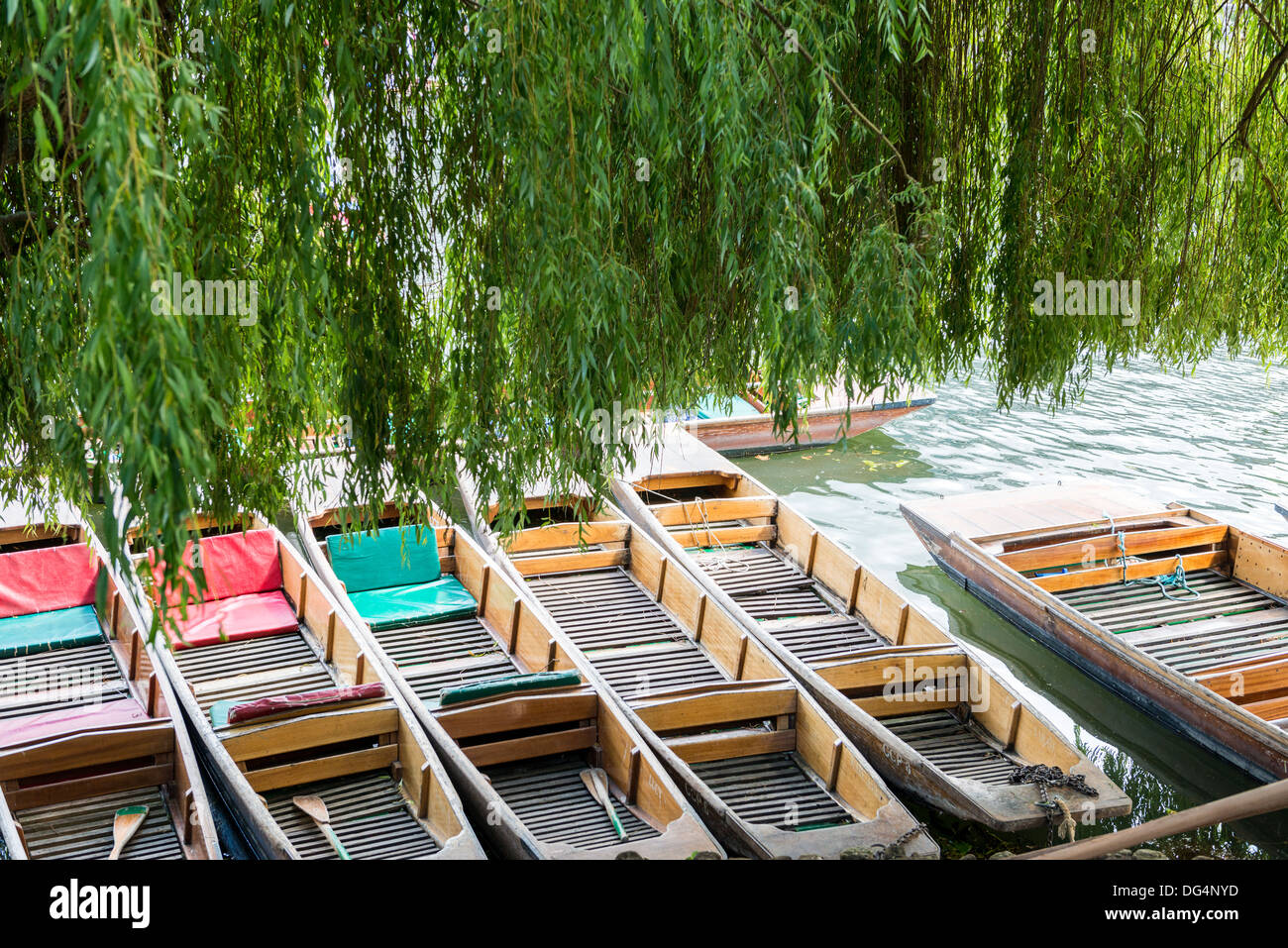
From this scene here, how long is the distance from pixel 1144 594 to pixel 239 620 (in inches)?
243

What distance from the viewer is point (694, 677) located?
6715 millimetres

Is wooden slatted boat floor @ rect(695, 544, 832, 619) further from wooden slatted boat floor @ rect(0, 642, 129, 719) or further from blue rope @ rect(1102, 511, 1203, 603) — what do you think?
wooden slatted boat floor @ rect(0, 642, 129, 719)

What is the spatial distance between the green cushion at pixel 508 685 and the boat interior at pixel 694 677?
1.33 feet

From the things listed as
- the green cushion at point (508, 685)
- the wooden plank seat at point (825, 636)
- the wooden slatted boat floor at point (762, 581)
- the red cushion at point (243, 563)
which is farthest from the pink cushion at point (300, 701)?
the wooden slatted boat floor at point (762, 581)

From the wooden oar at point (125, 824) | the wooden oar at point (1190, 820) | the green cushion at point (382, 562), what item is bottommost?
the wooden oar at point (125, 824)

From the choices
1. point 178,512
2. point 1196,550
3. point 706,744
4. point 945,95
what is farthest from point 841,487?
point 178,512

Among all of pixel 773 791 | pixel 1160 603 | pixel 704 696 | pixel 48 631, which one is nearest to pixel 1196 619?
pixel 1160 603

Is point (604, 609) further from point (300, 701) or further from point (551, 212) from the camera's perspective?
point (551, 212)

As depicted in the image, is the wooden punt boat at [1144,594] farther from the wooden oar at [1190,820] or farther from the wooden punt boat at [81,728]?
the wooden punt boat at [81,728]

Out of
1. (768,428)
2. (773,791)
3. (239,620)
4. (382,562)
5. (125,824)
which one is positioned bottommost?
(773,791)

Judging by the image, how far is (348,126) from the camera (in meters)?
3.51

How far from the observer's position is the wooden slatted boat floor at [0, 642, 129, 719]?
6012 millimetres

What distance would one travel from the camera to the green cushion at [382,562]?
730 cm

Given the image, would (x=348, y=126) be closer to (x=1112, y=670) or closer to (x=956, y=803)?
(x=956, y=803)
